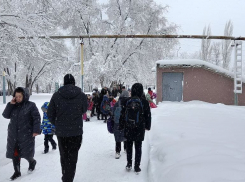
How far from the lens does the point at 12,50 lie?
839 cm

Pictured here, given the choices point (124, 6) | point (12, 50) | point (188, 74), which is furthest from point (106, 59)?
point (12, 50)

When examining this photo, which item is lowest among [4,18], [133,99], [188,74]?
[133,99]

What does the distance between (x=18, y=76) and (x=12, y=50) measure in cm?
2869

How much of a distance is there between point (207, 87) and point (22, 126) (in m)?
14.0

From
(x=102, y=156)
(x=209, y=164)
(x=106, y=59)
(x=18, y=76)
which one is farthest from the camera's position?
(x=18, y=76)

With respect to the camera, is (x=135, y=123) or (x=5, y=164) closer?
(x=135, y=123)

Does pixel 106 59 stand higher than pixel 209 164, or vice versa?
pixel 106 59

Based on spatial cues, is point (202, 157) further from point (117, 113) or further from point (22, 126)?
point (22, 126)

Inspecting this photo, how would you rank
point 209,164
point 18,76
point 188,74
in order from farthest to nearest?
point 18,76 < point 188,74 < point 209,164

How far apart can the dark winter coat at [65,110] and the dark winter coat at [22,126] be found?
849 millimetres

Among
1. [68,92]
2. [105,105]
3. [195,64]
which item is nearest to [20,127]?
[68,92]

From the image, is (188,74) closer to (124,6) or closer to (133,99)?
(124,6)

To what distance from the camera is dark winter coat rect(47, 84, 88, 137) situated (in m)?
3.55

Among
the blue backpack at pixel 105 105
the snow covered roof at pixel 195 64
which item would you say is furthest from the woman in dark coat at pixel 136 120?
the snow covered roof at pixel 195 64
